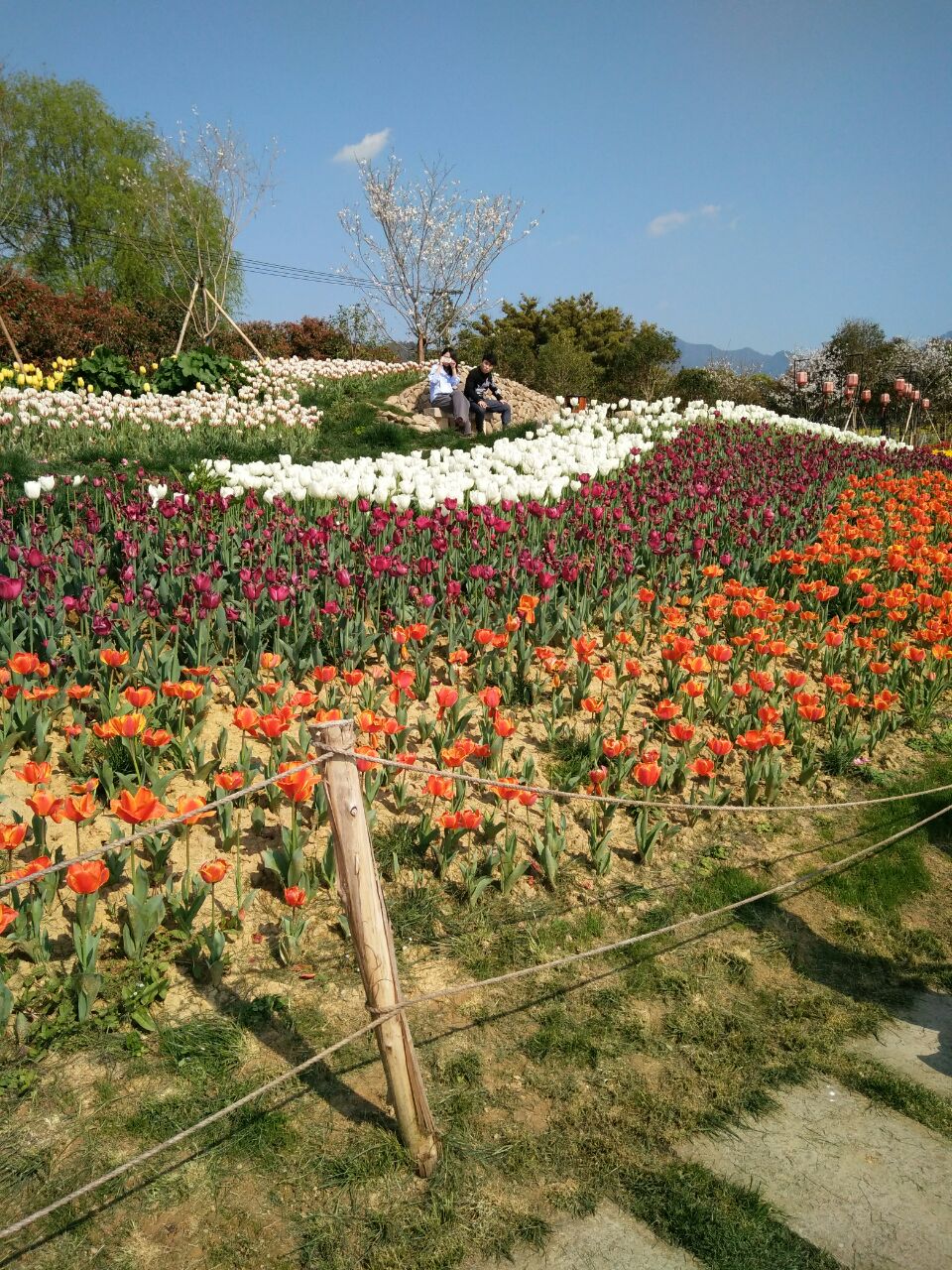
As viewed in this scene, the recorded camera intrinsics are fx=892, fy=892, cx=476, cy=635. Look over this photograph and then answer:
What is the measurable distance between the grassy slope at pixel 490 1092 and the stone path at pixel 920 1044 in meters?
0.08

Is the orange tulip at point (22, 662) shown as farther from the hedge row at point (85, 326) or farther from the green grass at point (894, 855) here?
the hedge row at point (85, 326)

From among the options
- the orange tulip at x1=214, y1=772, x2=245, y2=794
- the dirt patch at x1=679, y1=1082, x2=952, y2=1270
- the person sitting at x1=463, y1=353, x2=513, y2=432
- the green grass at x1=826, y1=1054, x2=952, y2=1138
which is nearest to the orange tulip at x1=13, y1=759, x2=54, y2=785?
the orange tulip at x1=214, y1=772, x2=245, y2=794

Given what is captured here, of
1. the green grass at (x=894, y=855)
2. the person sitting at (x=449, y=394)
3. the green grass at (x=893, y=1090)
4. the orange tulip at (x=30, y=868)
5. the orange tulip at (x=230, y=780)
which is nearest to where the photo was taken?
the green grass at (x=893, y=1090)

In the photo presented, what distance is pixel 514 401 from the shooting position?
1827 cm

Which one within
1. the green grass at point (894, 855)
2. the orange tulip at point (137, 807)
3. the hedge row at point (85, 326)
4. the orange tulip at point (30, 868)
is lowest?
the green grass at point (894, 855)

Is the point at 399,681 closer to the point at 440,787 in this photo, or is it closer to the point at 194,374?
the point at 440,787

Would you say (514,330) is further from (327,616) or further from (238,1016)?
(238,1016)

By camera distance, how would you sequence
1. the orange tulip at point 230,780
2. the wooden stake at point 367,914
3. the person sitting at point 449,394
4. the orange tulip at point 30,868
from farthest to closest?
1. the person sitting at point 449,394
2. the orange tulip at point 230,780
3. the orange tulip at point 30,868
4. the wooden stake at point 367,914

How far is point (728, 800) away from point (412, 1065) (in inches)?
101

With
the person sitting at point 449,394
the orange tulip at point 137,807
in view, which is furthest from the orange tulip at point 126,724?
the person sitting at point 449,394

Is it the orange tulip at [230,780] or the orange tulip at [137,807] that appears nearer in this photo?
the orange tulip at [137,807]

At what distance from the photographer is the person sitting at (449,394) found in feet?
47.1

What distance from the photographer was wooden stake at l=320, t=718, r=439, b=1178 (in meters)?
2.20

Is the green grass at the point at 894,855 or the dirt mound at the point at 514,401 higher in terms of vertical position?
the dirt mound at the point at 514,401
